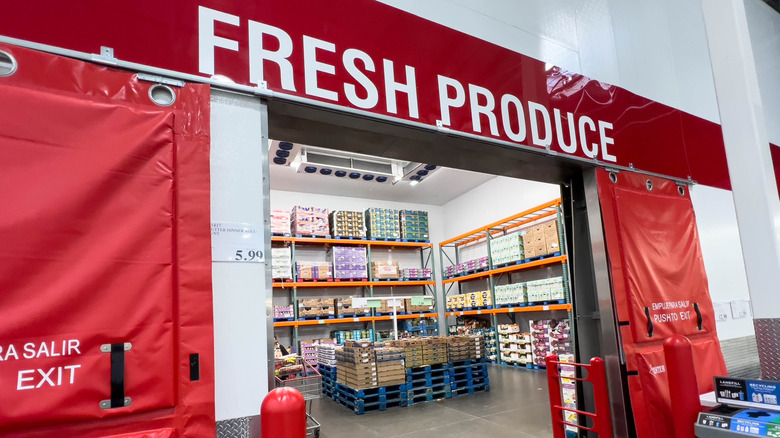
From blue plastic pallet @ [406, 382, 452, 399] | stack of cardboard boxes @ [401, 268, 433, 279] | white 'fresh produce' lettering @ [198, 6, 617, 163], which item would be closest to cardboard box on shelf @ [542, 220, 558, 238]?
blue plastic pallet @ [406, 382, 452, 399]

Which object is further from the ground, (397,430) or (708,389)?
(708,389)

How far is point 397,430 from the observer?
5.60 meters

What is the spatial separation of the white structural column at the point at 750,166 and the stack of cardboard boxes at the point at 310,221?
9.05 m

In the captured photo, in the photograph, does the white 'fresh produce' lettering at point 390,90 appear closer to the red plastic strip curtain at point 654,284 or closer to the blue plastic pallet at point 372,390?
the red plastic strip curtain at point 654,284

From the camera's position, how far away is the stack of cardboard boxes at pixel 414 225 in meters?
12.1

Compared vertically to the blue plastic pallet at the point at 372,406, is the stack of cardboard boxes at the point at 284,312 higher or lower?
higher

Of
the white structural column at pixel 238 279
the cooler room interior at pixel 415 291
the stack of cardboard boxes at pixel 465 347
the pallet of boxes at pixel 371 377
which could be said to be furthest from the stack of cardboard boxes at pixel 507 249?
the white structural column at pixel 238 279

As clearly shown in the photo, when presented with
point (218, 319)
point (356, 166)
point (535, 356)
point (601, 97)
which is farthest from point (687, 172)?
point (356, 166)

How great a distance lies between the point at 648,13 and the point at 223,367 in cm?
542

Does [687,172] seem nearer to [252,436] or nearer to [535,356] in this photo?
[252,436]

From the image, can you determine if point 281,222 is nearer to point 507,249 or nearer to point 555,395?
point 507,249

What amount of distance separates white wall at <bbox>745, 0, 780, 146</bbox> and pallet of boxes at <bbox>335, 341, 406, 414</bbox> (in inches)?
242

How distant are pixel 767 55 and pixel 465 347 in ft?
20.7

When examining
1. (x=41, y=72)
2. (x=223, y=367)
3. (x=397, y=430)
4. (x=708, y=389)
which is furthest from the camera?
(x=397, y=430)
